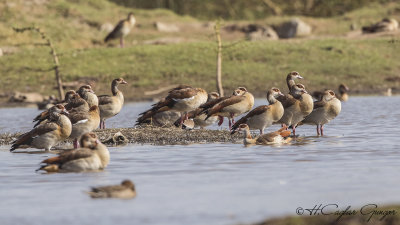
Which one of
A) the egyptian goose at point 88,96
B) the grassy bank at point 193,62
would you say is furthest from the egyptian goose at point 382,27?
the egyptian goose at point 88,96

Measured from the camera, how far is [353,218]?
975cm

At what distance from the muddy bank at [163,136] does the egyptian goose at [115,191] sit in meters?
7.54

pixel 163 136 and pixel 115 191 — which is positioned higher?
pixel 163 136

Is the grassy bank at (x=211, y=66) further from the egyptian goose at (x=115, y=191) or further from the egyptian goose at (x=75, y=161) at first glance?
the egyptian goose at (x=115, y=191)

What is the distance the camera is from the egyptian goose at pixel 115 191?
11281mm

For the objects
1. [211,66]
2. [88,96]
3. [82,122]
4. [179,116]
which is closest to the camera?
[82,122]

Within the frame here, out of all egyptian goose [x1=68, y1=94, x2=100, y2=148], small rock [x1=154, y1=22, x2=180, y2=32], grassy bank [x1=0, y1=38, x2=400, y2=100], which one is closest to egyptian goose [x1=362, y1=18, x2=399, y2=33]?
grassy bank [x1=0, y1=38, x2=400, y2=100]

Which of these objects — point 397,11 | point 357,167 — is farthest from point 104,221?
point 397,11

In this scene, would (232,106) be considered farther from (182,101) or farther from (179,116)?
(179,116)

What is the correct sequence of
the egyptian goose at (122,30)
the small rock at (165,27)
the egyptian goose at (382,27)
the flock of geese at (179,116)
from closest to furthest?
the flock of geese at (179,116)
the egyptian goose at (122,30)
the egyptian goose at (382,27)
the small rock at (165,27)

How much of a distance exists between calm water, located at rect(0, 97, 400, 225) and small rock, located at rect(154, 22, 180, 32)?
119ft

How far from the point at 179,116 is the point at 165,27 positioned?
3329 cm

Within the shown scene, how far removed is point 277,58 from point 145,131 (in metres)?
21.8

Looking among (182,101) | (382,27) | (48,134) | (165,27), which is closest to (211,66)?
(382,27)
